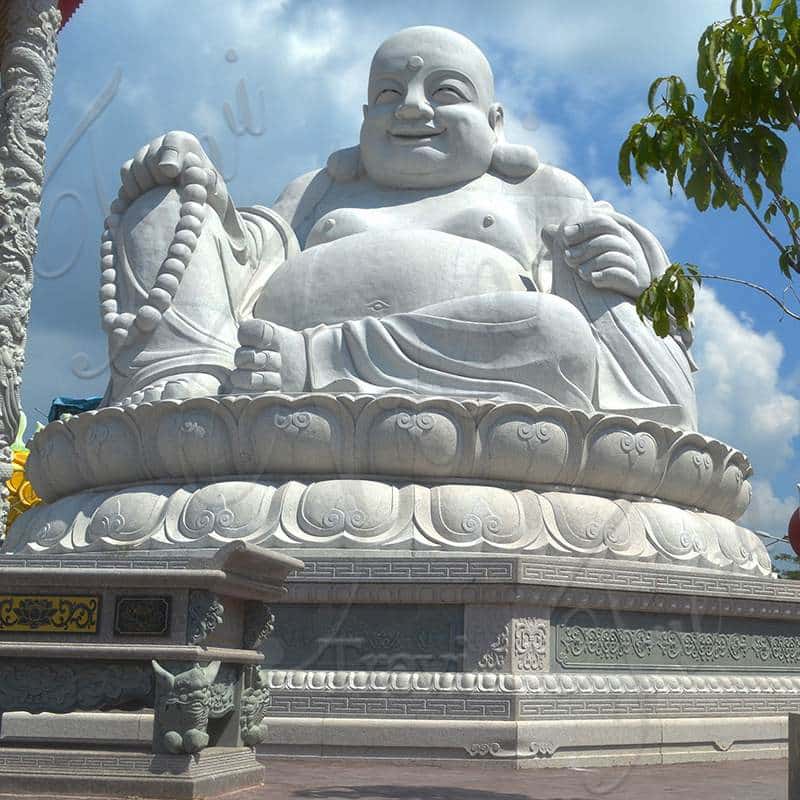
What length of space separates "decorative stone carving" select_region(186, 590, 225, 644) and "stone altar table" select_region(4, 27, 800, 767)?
261mm

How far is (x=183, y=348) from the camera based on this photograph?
26.6 feet

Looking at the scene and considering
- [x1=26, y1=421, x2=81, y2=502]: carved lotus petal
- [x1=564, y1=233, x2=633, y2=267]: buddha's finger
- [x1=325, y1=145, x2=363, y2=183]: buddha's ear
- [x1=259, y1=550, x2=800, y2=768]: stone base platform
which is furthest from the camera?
[x1=325, y1=145, x2=363, y2=183]: buddha's ear

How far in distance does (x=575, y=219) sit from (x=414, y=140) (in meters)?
1.73

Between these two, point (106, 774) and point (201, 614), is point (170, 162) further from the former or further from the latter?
point (106, 774)

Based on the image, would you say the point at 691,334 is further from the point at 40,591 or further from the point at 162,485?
the point at 40,591

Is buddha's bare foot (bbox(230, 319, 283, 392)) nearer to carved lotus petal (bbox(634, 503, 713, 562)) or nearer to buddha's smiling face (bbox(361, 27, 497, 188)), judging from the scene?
carved lotus petal (bbox(634, 503, 713, 562))

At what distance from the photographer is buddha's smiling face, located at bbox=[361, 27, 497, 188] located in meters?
9.62

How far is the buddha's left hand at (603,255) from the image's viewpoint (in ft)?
27.3

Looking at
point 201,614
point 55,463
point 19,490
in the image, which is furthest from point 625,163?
point 19,490

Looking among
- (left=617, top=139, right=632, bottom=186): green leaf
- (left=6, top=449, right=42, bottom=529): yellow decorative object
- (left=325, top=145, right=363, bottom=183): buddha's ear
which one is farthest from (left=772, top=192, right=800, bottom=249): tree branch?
(left=6, top=449, right=42, bottom=529): yellow decorative object

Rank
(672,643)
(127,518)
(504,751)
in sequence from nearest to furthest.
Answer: (504,751) < (672,643) < (127,518)

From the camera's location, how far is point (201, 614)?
4352mm

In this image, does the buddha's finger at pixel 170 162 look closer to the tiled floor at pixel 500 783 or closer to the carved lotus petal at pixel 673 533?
the carved lotus petal at pixel 673 533

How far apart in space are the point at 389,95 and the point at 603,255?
249cm
